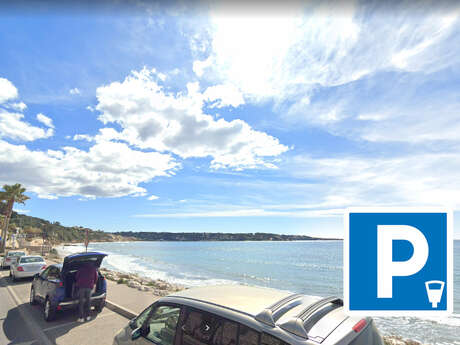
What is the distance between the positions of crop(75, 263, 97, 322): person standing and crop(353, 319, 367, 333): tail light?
751 centimetres

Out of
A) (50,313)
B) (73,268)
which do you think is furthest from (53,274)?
(50,313)

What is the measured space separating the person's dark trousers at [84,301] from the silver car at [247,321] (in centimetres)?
459

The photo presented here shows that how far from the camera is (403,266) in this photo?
3.19 metres

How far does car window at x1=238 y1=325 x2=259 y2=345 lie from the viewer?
253cm

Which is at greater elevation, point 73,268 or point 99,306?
point 73,268

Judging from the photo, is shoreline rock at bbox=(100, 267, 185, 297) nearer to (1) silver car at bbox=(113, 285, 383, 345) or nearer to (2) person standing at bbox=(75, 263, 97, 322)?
(2) person standing at bbox=(75, 263, 97, 322)

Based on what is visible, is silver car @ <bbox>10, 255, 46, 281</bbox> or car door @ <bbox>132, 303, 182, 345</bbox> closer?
car door @ <bbox>132, 303, 182, 345</bbox>

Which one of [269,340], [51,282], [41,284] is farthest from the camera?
[41,284]

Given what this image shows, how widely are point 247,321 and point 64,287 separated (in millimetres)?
7273

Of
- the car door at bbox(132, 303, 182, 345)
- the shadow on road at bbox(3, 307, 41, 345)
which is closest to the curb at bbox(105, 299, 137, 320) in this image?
the shadow on road at bbox(3, 307, 41, 345)

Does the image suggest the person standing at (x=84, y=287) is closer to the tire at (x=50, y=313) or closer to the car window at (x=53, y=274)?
the tire at (x=50, y=313)

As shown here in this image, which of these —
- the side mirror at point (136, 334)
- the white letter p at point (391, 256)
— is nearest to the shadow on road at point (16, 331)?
the side mirror at point (136, 334)

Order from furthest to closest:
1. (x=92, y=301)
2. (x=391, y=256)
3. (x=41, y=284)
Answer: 1. (x=41, y=284)
2. (x=92, y=301)
3. (x=391, y=256)

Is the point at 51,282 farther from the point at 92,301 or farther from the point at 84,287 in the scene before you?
the point at 92,301
